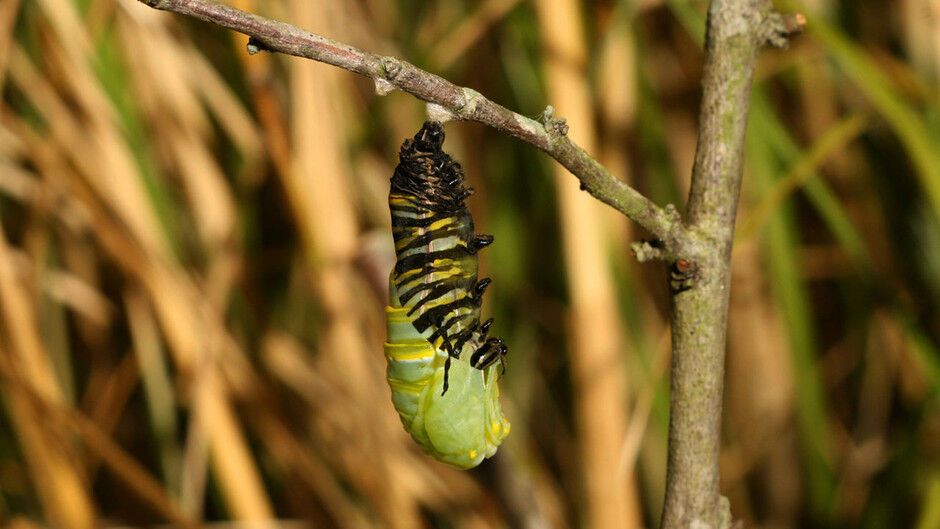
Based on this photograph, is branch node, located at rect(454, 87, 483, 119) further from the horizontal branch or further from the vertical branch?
the vertical branch

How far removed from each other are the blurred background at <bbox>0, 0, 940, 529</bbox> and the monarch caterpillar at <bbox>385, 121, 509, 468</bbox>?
44 cm

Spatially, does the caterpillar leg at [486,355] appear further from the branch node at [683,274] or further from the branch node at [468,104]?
the branch node at [468,104]


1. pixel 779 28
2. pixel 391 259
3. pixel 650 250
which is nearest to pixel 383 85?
pixel 650 250

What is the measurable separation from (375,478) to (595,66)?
2.94 feet

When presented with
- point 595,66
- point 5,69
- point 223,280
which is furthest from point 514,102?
point 5,69

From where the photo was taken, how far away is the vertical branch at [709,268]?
66 centimetres

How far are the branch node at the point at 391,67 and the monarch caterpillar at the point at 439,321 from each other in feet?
0.75

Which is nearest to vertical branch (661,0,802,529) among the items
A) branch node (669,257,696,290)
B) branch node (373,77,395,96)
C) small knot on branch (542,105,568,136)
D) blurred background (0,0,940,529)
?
branch node (669,257,696,290)

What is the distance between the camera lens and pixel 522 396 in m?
2.07

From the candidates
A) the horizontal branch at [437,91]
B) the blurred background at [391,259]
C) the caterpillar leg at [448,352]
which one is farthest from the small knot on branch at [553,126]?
the blurred background at [391,259]

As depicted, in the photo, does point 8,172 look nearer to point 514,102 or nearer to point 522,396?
point 514,102

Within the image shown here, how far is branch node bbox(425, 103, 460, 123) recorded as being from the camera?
22.1 inches

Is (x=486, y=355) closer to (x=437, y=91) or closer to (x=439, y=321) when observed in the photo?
(x=439, y=321)

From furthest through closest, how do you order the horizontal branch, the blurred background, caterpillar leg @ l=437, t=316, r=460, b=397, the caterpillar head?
1. the blurred background
2. caterpillar leg @ l=437, t=316, r=460, b=397
3. the caterpillar head
4. the horizontal branch
